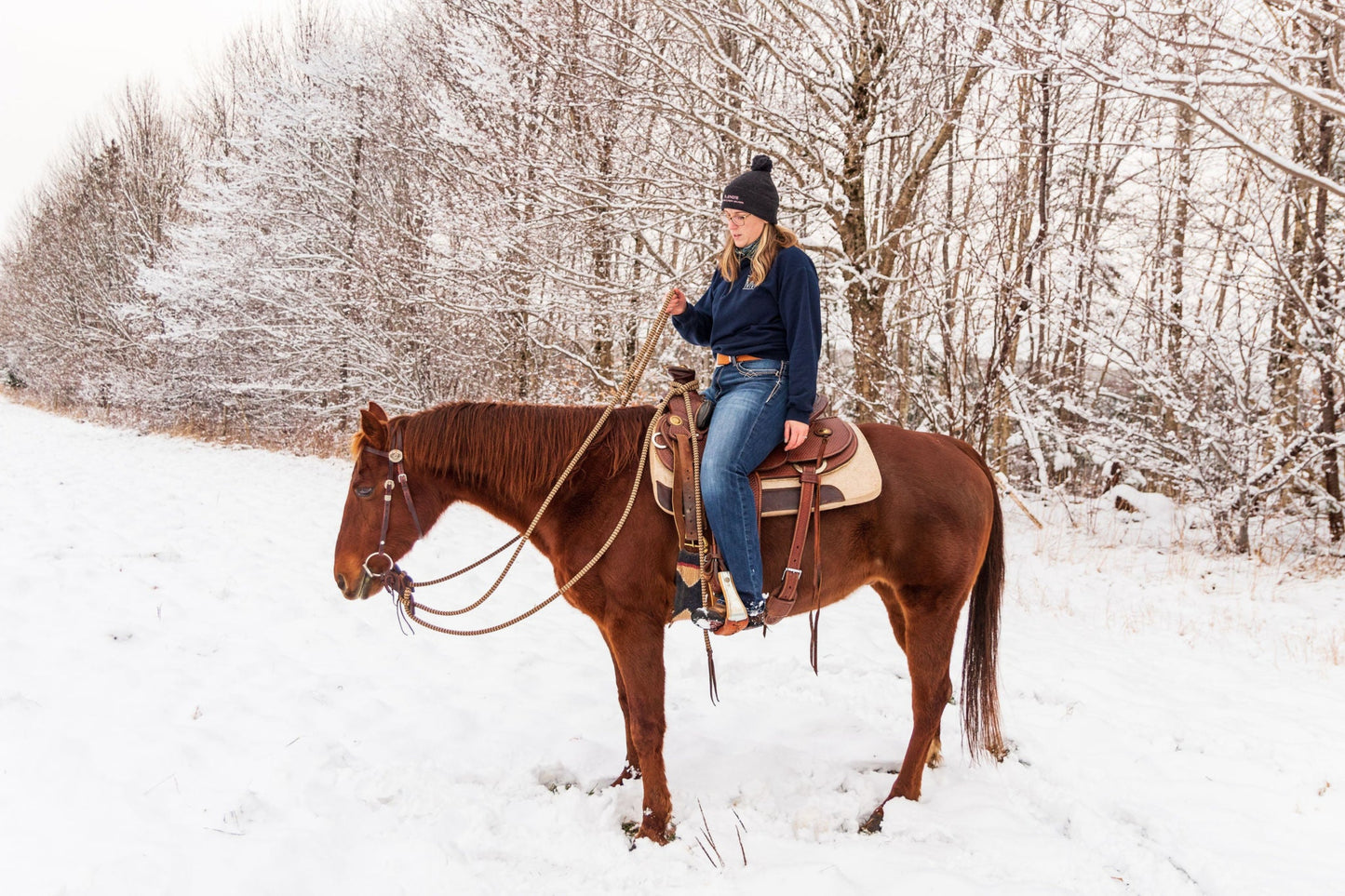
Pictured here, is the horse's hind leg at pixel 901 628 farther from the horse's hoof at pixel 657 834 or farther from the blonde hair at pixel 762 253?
the blonde hair at pixel 762 253

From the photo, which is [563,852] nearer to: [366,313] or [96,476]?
[96,476]

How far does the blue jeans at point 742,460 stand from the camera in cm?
280

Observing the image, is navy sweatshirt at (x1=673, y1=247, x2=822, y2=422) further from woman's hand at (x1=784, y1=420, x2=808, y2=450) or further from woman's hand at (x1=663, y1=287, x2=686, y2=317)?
woman's hand at (x1=663, y1=287, x2=686, y2=317)

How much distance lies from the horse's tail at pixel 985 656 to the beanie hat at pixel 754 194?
5.08ft

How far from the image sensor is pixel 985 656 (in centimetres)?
333

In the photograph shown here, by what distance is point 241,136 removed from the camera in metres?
16.3

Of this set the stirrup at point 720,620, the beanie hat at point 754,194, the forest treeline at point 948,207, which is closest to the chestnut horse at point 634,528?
the stirrup at point 720,620

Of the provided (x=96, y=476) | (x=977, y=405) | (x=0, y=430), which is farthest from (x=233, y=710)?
(x=0, y=430)

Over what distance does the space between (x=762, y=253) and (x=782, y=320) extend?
30cm

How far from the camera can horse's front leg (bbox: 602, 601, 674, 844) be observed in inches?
109

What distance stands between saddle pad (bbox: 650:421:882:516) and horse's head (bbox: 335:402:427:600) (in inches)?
41.9

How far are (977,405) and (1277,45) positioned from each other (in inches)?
155

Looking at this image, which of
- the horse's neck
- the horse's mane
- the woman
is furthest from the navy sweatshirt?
the horse's neck

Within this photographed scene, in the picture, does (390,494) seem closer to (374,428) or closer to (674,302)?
(374,428)
